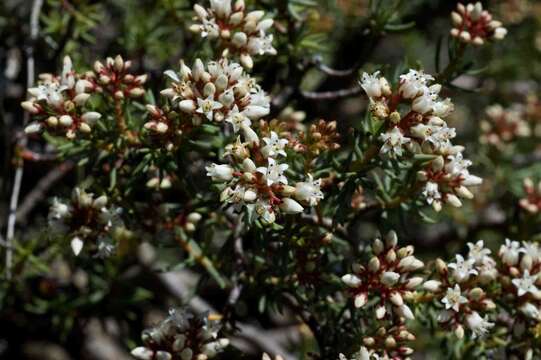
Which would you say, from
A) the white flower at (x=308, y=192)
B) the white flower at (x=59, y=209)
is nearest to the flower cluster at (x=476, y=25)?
the white flower at (x=308, y=192)

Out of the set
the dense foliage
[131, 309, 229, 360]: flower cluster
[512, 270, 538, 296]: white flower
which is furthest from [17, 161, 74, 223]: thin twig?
[512, 270, 538, 296]: white flower

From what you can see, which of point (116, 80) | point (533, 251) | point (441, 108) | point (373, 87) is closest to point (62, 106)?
point (116, 80)

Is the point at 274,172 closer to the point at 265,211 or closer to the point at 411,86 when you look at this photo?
the point at 265,211

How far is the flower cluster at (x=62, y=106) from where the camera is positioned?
319 centimetres

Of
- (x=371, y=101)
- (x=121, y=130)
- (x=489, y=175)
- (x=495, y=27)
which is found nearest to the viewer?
(x=371, y=101)

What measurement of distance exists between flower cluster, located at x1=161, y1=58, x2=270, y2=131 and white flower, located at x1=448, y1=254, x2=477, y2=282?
113 centimetres

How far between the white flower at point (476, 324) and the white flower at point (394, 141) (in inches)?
34.2

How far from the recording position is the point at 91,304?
15.6 ft

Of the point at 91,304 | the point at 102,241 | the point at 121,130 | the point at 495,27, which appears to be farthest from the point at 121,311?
the point at 495,27

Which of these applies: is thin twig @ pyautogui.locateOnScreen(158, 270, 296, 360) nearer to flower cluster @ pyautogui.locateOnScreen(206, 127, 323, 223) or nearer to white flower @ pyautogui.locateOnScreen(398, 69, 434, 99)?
flower cluster @ pyautogui.locateOnScreen(206, 127, 323, 223)

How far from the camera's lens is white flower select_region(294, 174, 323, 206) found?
2965 millimetres

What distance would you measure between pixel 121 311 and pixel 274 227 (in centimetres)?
221

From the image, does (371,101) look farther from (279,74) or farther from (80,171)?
(80,171)

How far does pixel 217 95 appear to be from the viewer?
310cm
